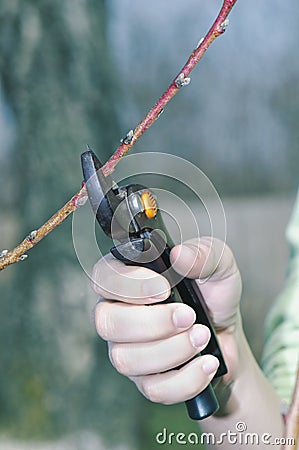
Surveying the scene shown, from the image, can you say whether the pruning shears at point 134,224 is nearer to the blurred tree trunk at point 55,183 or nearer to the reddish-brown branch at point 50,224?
the reddish-brown branch at point 50,224

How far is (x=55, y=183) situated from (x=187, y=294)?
0.92m

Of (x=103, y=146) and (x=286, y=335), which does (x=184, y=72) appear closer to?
(x=286, y=335)

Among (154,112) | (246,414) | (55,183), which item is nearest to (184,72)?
(154,112)

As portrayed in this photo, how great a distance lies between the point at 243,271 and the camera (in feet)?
5.24

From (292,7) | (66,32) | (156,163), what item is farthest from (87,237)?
(292,7)

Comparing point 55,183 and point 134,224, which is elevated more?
point 134,224

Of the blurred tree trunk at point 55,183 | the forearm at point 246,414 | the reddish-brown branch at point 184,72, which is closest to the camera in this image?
the reddish-brown branch at point 184,72

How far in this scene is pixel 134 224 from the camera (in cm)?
22

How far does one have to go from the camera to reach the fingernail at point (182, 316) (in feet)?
0.84

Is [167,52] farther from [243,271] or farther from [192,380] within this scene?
[192,380]

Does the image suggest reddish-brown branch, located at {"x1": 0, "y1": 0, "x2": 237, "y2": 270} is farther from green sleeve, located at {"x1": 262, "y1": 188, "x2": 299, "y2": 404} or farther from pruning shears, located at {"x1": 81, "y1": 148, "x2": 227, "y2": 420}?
green sleeve, located at {"x1": 262, "y1": 188, "x2": 299, "y2": 404}

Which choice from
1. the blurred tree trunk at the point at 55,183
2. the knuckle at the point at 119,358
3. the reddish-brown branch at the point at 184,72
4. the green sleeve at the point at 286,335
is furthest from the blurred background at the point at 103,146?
the reddish-brown branch at the point at 184,72

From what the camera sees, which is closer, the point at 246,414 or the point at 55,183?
the point at 246,414

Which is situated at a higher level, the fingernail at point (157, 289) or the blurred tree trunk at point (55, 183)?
the fingernail at point (157, 289)
